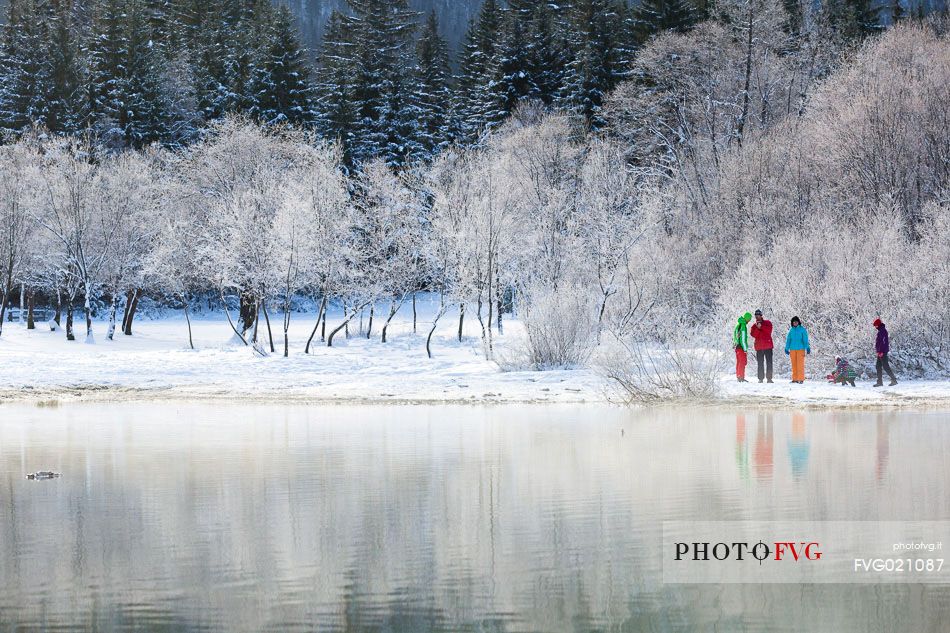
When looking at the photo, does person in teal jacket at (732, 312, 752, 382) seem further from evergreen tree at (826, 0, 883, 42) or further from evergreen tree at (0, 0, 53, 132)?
evergreen tree at (0, 0, 53, 132)

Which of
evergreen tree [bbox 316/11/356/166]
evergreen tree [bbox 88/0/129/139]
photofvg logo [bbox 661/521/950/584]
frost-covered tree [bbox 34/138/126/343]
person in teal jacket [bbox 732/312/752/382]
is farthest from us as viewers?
evergreen tree [bbox 316/11/356/166]

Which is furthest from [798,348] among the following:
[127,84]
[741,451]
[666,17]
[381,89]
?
[127,84]

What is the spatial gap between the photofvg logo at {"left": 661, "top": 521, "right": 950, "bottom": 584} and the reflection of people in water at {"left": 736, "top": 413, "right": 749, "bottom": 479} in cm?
286

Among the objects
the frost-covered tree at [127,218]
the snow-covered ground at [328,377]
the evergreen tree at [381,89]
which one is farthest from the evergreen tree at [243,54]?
the snow-covered ground at [328,377]

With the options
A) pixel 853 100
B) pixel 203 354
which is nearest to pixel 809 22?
pixel 853 100

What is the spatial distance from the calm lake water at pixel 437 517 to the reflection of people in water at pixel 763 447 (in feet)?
0.19

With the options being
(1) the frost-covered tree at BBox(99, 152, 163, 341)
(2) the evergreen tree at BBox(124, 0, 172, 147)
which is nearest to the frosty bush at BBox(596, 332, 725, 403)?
(1) the frost-covered tree at BBox(99, 152, 163, 341)

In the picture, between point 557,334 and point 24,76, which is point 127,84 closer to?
point 24,76

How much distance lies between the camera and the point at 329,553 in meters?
8.74

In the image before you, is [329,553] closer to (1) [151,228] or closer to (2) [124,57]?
(1) [151,228]

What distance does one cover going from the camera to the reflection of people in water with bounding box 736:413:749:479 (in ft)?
40.7

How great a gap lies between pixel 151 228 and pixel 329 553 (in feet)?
134

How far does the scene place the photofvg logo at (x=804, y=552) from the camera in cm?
788

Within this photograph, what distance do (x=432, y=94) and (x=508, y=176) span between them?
23.6 meters
